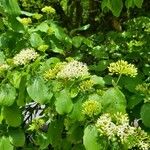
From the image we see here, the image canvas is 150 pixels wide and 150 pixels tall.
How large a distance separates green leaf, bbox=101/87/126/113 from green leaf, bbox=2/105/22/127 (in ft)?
1.40

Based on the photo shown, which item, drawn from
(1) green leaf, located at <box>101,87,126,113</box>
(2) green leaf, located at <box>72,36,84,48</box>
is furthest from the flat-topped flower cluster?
(2) green leaf, located at <box>72,36,84,48</box>

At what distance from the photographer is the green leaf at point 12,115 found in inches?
74.0

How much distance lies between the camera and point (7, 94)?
5.93ft

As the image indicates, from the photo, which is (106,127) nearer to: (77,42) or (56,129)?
(56,129)

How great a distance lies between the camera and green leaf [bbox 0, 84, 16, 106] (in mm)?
1807

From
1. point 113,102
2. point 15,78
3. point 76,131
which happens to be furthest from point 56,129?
point 113,102

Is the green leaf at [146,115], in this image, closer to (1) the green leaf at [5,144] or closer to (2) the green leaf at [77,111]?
(2) the green leaf at [77,111]

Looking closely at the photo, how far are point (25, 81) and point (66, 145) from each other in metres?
0.42

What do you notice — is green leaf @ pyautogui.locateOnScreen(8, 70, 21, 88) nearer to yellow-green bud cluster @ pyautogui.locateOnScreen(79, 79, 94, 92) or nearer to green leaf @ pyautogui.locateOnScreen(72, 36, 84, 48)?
yellow-green bud cluster @ pyautogui.locateOnScreen(79, 79, 94, 92)

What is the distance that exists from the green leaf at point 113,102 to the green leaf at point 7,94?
0.38 metres

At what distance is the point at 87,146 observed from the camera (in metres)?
1.50

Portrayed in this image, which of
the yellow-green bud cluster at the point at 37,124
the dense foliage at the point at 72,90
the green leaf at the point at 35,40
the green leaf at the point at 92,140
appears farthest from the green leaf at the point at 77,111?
the green leaf at the point at 35,40

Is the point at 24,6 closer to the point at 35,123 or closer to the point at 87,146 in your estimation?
the point at 35,123

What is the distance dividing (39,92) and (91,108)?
295 millimetres
